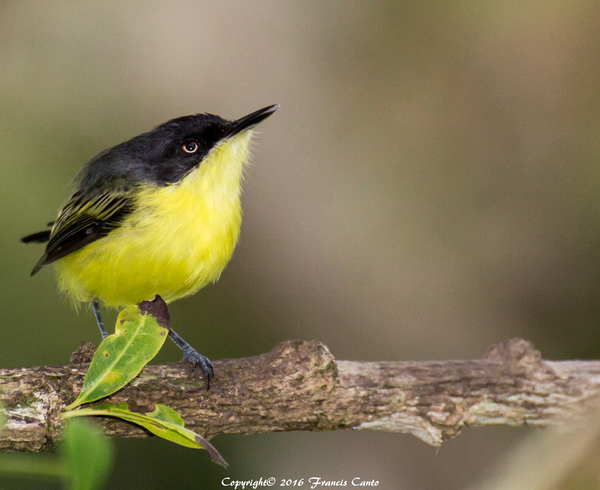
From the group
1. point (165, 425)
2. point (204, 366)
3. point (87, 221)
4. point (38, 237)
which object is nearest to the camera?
point (165, 425)

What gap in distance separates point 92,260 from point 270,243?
2.22m

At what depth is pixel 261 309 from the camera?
559cm

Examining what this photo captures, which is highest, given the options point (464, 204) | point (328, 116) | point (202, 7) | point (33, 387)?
point (202, 7)

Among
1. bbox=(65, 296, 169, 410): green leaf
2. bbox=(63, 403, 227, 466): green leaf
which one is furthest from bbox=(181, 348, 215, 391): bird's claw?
bbox=(65, 296, 169, 410): green leaf

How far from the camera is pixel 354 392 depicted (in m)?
2.82

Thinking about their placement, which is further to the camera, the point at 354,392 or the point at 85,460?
the point at 354,392

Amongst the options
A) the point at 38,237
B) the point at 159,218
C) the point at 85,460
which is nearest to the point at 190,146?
the point at 159,218

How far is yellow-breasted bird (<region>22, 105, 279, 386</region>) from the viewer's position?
10.3 feet

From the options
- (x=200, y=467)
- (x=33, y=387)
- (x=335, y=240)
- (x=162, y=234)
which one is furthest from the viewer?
(x=335, y=240)

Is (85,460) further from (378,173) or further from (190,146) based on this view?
(378,173)

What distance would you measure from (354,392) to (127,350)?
1.22 meters

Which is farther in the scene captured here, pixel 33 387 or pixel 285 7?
pixel 285 7

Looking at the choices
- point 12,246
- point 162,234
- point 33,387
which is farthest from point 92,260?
point 12,246

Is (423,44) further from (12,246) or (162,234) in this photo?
(12,246)
